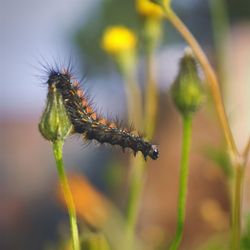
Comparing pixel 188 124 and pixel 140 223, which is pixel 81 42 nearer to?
pixel 140 223

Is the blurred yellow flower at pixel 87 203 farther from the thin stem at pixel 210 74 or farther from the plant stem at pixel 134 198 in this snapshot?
the thin stem at pixel 210 74

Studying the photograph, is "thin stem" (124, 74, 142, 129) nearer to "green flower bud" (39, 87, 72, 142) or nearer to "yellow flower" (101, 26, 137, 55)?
"yellow flower" (101, 26, 137, 55)

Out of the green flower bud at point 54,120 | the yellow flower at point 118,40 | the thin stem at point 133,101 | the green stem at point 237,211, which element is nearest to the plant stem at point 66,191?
the green flower bud at point 54,120

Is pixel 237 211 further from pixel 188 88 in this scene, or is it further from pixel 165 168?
pixel 165 168

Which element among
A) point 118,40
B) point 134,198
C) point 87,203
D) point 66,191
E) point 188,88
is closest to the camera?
point 66,191

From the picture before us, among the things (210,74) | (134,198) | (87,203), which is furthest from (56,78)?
(87,203)
